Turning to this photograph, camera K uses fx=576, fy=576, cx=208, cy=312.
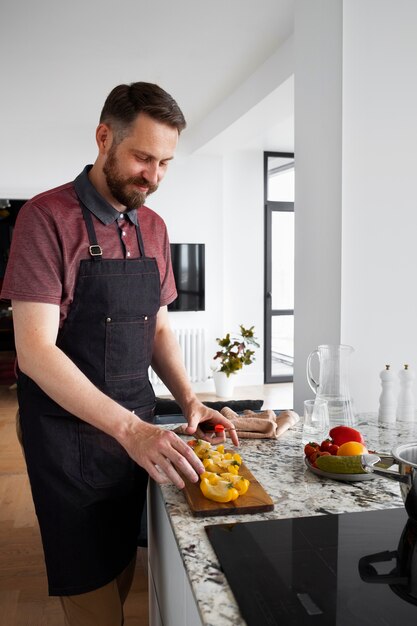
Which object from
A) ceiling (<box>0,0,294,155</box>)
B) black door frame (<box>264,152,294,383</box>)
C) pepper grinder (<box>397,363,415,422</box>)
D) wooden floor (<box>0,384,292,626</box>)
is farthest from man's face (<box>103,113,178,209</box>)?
black door frame (<box>264,152,294,383</box>)

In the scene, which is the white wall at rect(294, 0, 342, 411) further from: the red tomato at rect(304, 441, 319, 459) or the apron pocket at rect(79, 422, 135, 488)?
the apron pocket at rect(79, 422, 135, 488)

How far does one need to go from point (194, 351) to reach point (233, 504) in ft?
18.5

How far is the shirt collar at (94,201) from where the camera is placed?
144 cm

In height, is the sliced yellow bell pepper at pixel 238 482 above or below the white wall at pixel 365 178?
below

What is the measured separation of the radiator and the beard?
5.17 m

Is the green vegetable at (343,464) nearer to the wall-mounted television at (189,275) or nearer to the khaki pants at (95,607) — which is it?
the khaki pants at (95,607)

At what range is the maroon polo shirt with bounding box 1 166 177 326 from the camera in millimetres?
1301

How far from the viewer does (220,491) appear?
105 centimetres

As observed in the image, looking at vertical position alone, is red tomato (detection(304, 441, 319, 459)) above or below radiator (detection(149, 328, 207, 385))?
above

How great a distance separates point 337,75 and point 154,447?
1.40m

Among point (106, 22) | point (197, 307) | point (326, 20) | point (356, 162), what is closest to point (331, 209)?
point (356, 162)

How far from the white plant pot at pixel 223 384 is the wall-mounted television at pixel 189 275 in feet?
2.67

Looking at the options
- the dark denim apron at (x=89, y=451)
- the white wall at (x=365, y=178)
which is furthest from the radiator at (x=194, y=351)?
the dark denim apron at (x=89, y=451)

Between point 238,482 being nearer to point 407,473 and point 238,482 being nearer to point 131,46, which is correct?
point 407,473
